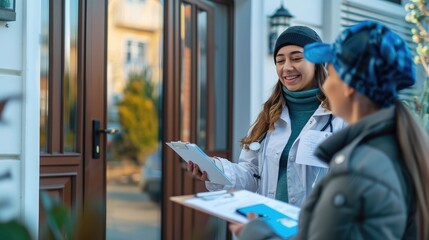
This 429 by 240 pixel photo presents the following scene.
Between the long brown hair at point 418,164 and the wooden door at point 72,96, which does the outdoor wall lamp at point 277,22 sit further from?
the long brown hair at point 418,164

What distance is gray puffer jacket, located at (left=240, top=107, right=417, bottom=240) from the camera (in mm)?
1160

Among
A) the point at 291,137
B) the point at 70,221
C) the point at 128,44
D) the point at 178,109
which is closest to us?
the point at 70,221

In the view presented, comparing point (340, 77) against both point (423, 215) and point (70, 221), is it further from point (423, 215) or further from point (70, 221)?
point (70, 221)

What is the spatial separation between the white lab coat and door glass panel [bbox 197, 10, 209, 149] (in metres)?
2.17

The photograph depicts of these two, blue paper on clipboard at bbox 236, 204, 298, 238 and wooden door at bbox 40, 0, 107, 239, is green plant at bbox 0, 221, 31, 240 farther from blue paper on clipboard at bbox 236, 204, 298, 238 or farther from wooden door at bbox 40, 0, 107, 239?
wooden door at bbox 40, 0, 107, 239

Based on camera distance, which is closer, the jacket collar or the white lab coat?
the jacket collar

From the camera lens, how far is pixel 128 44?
14945 mm

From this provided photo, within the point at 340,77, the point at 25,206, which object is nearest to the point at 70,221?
the point at 340,77

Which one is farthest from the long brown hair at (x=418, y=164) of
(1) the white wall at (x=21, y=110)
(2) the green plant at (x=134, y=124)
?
(2) the green plant at (x=134, y=124)

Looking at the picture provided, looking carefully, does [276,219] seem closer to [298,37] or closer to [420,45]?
[298,37]

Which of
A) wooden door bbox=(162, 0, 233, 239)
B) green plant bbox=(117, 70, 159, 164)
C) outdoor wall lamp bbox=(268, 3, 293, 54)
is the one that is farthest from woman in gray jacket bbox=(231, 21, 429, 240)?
green plant bbox=(117, 70, 159, 164)

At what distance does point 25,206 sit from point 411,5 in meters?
4.62

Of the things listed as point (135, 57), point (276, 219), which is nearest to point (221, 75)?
point (276, 219)

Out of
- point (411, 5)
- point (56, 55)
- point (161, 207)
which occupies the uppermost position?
point (411, 5)
